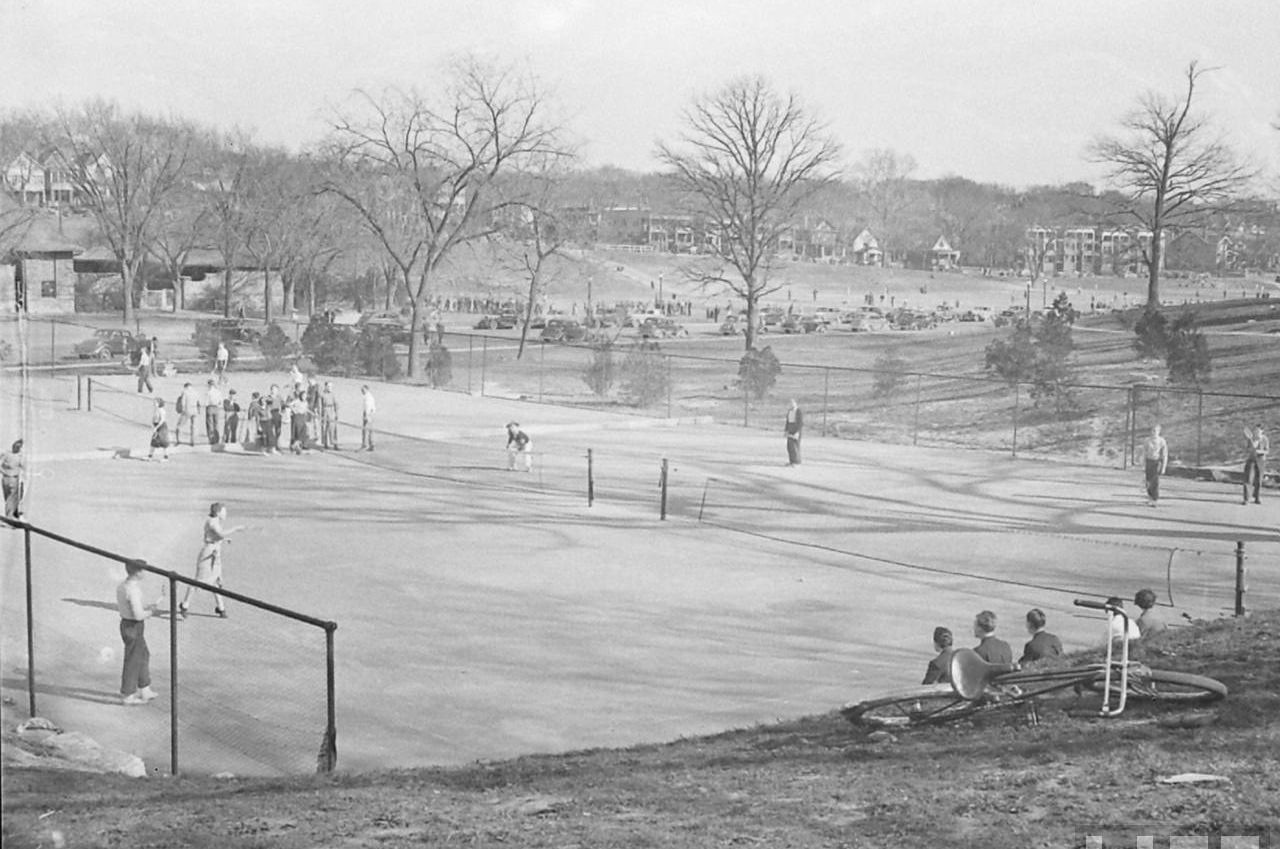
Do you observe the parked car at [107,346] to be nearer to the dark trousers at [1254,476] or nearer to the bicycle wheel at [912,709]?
the dark trousers at [1254,476]

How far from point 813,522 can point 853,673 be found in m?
8.15

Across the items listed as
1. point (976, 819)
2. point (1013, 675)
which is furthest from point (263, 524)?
point (976, 819)

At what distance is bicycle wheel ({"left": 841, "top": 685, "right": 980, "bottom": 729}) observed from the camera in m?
9.20

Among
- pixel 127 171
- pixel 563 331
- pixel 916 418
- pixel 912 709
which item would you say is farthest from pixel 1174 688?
pixel 563 331

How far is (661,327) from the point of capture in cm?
4397

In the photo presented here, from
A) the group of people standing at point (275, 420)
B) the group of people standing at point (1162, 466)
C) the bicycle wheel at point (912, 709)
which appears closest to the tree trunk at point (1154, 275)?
the group of people standing at point (1162, 466)

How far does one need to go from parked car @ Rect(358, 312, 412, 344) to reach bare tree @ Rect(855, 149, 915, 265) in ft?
37.2

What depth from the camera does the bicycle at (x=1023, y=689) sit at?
351 inches

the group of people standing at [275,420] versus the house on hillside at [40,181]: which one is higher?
the house on hillside at [40,181]

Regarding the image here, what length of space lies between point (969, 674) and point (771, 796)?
2011mm

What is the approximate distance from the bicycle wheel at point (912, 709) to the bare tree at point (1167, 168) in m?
20.6

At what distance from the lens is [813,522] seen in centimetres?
2039

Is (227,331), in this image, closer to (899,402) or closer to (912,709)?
Result: (899,402)

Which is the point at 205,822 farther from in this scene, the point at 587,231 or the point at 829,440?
the point at 587,231
